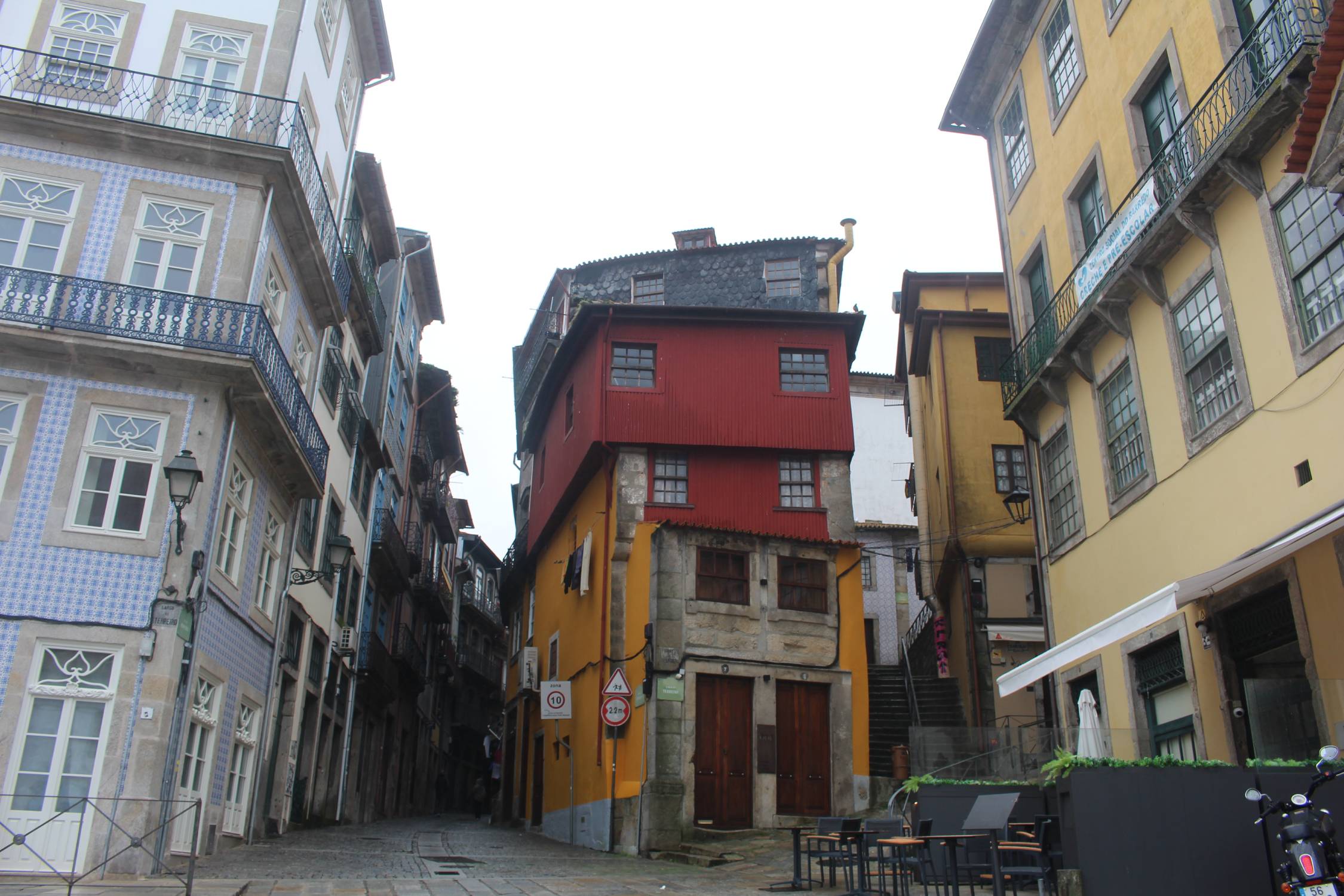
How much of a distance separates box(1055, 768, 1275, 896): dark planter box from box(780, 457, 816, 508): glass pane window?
15372mm

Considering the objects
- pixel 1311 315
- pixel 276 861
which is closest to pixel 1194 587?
pixel 1311 315

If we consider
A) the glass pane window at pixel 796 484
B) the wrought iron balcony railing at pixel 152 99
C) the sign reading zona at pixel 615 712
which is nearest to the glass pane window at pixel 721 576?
the sign reading zona at pixel 615 712

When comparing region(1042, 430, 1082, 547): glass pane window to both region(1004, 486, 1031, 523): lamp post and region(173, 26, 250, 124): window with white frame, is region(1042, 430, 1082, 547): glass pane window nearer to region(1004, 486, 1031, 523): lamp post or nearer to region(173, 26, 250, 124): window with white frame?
region(1004, 486, 1031, 523): lamp post

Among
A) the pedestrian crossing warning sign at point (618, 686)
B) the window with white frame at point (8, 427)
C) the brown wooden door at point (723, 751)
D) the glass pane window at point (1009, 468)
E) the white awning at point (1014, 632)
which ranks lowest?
the brown wooden door at point (723, 751)

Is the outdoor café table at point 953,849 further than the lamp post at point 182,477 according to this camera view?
No

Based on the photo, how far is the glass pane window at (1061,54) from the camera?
53.1 ft

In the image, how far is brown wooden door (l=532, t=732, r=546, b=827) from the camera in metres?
25.6

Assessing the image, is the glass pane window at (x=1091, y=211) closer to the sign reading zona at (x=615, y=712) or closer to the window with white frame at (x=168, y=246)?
the sign reading zona at (x=615, y=712)

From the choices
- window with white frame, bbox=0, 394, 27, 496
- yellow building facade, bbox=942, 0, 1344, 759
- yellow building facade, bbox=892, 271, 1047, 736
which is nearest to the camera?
yellow building facade, bbox=942, 0, 1344, 759

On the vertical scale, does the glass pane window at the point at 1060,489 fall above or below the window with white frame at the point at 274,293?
below

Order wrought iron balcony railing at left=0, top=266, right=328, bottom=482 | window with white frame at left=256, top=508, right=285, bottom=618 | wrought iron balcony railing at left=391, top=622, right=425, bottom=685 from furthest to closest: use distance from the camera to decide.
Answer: wrought iron balcony railing at left=391, top=622, right=425, bottom=685
window with white frame at left=256, top=508, right=285, bottom=618
wrought iron balcony railing at left=0, top=266, right=328, bottom=482

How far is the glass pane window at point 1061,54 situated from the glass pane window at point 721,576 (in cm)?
926

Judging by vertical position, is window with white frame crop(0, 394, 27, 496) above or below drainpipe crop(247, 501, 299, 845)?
above

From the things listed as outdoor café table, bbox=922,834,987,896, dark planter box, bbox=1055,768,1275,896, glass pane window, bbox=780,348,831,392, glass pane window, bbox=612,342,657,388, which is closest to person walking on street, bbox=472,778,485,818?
glass pane window, bbox=612,342,657,388
